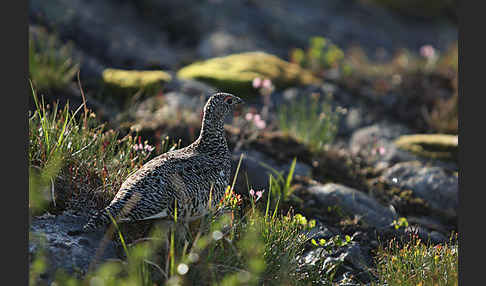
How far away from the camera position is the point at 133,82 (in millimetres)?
8281

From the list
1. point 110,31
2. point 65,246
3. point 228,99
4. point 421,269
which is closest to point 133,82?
point 110,31

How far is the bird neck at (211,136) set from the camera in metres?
4.20

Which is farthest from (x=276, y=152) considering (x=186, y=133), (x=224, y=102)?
(x=224, y=102)

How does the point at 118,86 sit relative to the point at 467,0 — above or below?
below

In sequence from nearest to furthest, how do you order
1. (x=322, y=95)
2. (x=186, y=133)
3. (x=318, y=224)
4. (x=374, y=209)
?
(x=318, y=224) < (x=374, y=209) < (x=186, y=133) < (x=322, y=95)

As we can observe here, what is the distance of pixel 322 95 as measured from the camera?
9.61m

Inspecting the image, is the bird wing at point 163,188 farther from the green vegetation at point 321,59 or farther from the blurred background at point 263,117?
the green vegetation at point 321,59

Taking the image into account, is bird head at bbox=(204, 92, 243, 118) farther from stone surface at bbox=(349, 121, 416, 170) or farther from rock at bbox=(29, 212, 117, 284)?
stone surface at bbox=(349, 121, 416, 170)

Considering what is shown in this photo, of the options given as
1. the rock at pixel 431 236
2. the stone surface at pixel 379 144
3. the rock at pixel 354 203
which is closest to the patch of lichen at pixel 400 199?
the rock at pixel 354 203

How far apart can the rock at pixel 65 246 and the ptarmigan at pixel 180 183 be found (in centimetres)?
13

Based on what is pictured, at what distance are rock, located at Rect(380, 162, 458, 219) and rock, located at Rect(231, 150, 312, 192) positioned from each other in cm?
132

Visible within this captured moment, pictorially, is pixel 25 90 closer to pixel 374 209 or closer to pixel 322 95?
pixel 374 209

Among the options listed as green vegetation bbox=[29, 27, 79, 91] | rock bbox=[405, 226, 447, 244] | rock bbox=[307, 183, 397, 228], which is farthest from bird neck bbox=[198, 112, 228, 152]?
green vegetation bbox=[29, 27, 79, 91]

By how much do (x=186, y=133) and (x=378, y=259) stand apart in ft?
11.5
